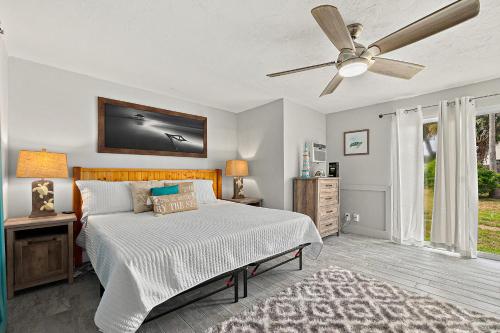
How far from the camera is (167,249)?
1604 mm

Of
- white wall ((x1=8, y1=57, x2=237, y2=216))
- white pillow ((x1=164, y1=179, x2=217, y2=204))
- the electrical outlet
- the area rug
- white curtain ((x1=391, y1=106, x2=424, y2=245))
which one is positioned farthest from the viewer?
the electrical outlet

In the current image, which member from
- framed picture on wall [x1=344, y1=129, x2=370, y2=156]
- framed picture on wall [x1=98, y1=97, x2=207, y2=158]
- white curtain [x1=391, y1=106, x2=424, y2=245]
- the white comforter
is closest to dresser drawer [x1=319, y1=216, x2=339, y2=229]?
white curtain [x1=391, y1=106, x2=424, y2=245]

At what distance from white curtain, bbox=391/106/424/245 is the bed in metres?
1.99

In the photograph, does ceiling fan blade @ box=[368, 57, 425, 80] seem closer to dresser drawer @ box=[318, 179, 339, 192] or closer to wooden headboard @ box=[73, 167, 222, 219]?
dresser drawer @ box=[318, 179, 339, 192]

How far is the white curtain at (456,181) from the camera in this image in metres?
3.12

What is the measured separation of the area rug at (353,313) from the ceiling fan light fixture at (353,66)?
207 cm

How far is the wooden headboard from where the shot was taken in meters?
2.87

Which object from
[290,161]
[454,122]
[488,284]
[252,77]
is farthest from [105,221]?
[454,122]

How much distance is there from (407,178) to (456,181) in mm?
626

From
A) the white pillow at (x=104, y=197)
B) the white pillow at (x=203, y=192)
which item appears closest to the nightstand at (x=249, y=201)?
the white pillow at (x=203, y=192)

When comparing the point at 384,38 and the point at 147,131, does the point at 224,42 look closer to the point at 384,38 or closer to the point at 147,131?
the point at 384,38

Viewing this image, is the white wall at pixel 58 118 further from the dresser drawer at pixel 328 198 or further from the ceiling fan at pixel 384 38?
the ceiling fan at pixel 384 38

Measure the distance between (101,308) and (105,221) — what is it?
44.5 inches

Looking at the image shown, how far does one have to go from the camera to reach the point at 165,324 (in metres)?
1.77
